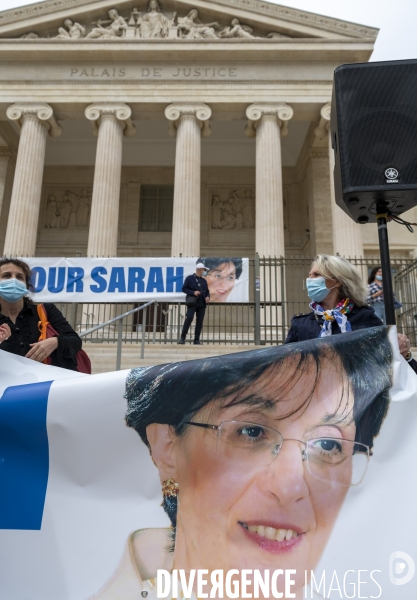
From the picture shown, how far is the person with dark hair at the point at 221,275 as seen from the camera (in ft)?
44.1

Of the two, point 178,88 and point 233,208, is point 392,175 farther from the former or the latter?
point 233,208

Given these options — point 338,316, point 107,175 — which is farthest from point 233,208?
point 338,316

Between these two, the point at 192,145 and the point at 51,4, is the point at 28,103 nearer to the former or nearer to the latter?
the point at 51,4

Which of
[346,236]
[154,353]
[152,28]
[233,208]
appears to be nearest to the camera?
[154,353]

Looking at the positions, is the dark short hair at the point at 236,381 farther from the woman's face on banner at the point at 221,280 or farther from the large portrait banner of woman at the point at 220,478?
the woman's face on banner at the point at 221,280

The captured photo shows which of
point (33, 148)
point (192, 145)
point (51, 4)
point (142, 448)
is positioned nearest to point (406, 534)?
point (142, 448)

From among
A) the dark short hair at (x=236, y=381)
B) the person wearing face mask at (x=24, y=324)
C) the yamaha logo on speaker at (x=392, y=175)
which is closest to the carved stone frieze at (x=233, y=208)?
the person wearing face mask at (x=24, y=324)

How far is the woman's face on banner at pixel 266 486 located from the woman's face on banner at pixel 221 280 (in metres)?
10.9

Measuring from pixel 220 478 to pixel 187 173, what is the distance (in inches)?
673

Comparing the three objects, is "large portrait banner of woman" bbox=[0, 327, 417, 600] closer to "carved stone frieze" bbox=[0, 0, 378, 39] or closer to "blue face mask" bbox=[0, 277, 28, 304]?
"blue face mask" bbox=[0, 277, 28, 304]

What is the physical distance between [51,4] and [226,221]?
1138 cm

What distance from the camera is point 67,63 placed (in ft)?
65.5

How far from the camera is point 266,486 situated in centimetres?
229

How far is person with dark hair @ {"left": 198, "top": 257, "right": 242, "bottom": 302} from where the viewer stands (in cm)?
1343
